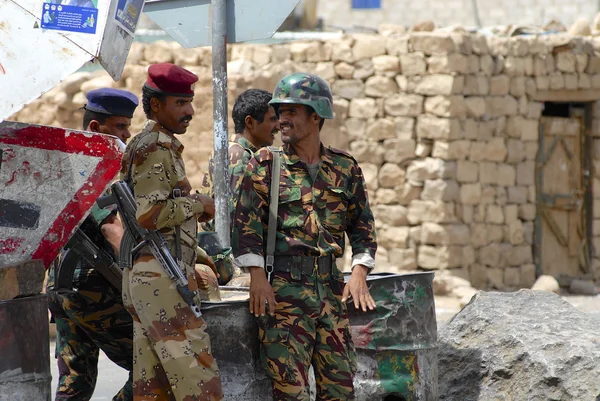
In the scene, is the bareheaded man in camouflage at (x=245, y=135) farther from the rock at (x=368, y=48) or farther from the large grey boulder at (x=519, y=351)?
the rock at (x=368, y=48)

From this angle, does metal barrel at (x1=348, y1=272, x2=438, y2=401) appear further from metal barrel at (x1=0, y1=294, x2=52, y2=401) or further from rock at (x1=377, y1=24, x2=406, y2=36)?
rock at (x1=377, y1=24, x2=406, y2=36)

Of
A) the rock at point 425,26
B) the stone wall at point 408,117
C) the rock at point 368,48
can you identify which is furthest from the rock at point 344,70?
the rock at point 425,26

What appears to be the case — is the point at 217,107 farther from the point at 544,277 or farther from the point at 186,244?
the point at 544,277

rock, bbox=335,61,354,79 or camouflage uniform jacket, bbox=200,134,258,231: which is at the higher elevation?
rock, bbox=335,61,354,79

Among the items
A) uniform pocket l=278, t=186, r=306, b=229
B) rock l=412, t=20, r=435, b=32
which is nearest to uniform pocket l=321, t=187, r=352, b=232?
uniform pocket l=278, t=186, r=306, b=229

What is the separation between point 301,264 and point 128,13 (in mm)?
1268

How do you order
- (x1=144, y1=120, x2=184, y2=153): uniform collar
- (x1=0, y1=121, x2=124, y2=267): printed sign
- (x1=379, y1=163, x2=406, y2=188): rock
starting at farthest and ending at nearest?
1. (x1=379, y1=163, x2=406, y2=188): rock
2. (x1=144, y1=120, x2=184, y2=153): uniform collar
3. (x1=0, y1=121, x2=124, y2=267): printed sign

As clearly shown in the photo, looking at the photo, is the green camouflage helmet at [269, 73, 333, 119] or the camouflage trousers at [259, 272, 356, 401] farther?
the green camouflage helmet at [269, 73, 333, 119]

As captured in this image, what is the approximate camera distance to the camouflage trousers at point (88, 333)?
485 centimetres

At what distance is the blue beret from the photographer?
16.6 ft

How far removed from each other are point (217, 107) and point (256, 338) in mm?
1376

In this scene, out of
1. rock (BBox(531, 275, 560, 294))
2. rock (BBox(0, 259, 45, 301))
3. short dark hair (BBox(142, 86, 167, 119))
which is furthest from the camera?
rock (BBox(531, 275, 560, 294))

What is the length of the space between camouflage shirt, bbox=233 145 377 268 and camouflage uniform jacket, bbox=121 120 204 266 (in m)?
0.30

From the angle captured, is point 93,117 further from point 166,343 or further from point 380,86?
point 380,86
